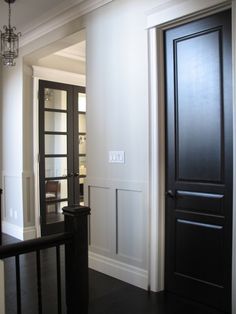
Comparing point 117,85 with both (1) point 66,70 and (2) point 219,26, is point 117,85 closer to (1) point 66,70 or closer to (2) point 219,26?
(2) point 219,26

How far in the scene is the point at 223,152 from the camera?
8.34 feet

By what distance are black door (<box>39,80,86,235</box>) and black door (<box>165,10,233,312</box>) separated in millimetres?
2626

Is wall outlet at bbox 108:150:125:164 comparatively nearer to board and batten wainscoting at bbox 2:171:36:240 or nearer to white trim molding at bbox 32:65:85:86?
board and batten wainscoting at bbox 2:171:36:240

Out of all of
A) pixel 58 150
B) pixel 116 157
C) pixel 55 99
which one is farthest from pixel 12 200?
pixel 116 157

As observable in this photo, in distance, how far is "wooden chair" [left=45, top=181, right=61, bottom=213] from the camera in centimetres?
513

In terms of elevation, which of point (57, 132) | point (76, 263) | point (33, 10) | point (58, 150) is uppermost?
point (33, 10)

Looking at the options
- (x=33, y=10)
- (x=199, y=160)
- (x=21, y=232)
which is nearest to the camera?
(x=199, y=160)

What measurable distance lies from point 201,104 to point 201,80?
7.6 inches

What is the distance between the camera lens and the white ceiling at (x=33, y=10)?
12.1ft

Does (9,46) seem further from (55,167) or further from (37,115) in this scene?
(55,167)

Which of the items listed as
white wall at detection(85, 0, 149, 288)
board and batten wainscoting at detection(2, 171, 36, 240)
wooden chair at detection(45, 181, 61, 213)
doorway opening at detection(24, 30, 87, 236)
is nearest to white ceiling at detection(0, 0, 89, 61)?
white wall at detection(85, 0, 149, 288)

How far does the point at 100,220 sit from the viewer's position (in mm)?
3500

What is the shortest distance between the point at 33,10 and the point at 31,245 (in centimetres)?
309

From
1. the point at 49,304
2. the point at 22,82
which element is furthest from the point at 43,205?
the point at 49,304
